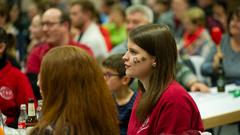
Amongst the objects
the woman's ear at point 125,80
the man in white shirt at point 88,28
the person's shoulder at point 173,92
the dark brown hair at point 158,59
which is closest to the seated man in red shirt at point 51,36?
the man in white shirt at point 88,28

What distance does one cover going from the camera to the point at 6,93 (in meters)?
4.14

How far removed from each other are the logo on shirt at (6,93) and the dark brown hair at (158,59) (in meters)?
1.54

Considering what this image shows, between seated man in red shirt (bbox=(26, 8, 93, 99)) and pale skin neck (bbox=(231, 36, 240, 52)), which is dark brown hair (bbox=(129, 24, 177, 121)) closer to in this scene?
seated man in red shirt (bbox=(26, 8, 93, 99))

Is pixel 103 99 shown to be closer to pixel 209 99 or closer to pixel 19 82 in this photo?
pixel 19 82

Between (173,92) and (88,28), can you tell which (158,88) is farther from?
(88,28)

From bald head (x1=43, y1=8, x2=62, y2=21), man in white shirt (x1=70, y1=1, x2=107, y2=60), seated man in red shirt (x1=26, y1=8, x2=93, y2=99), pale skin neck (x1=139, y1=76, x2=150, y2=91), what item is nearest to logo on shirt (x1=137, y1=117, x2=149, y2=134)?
pale skin neck (x1=139, y1=76, x2=150, y2=91)

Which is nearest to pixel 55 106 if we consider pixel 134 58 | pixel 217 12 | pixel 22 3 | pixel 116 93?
pixel 134 58

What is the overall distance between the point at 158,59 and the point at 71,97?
568 millimetres

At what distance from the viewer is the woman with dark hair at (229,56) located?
18.3 feet

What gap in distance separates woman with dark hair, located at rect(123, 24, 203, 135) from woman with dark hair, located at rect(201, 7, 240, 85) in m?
2.68

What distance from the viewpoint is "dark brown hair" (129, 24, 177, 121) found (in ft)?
9.44

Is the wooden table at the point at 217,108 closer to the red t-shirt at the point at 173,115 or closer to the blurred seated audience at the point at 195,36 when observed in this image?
the red t-shirt at the point at 173,115

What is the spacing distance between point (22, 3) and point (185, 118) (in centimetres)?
1057

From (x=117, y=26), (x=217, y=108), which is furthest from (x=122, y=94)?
(x=117, y=26)
